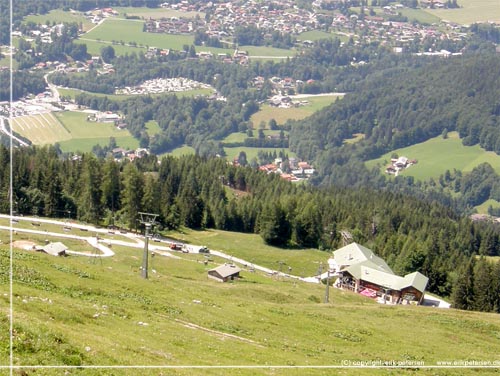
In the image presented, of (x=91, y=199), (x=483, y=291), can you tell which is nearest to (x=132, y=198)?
(x=91, y=199)

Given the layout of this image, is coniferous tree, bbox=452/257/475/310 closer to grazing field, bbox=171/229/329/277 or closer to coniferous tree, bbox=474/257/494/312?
coniferous tree, bbox=474/257/494/312

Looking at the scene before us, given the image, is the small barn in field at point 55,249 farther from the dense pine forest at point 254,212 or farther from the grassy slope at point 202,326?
the dense pine forest at point 254,212

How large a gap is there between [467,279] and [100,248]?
45.9 m

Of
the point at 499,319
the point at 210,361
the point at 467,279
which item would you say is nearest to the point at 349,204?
the point at 467,279

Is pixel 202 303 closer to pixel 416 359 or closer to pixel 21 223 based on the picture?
pixel 416 359

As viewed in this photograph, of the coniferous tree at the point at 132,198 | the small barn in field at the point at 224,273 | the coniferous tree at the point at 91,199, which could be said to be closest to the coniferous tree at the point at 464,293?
the small barn in field at the point at 224,273

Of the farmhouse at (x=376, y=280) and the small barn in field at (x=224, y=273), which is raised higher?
the small barn in field at (x=224, y=273)

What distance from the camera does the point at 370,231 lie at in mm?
146375

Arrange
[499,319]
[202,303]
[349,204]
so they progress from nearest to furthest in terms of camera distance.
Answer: [202,303] → [499,319] → [349,204]

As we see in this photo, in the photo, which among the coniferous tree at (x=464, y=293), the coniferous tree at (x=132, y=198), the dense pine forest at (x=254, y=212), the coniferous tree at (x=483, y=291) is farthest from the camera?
the coniferous tree at (x=132, y=198)

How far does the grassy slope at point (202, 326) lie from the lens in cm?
3070

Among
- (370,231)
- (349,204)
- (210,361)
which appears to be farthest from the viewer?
(349,204)

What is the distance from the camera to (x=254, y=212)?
455 feet

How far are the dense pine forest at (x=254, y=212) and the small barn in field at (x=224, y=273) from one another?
2946 centimetres
